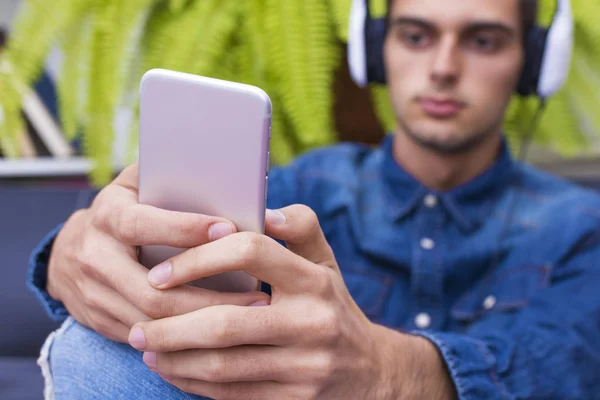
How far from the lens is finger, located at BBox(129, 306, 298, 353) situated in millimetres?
511

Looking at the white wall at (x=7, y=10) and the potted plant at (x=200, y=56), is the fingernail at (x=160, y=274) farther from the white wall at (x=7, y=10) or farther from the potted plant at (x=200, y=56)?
the white wall at (x=7, y=10)

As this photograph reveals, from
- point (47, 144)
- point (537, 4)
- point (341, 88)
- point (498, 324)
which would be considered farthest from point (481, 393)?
point (47, 144)

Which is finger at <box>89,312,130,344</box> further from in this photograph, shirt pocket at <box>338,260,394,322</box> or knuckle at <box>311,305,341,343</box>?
shirt pocket at <box>338,260,394,322</box>

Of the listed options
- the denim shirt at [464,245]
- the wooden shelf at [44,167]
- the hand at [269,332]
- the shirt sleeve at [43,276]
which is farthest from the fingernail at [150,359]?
the wooden shelf at [44,167]

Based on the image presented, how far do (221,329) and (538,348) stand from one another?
51 centimetres

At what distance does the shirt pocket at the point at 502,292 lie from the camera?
1027 mm

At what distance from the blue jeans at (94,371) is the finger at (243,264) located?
0.42 feet

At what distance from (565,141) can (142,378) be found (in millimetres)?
1138

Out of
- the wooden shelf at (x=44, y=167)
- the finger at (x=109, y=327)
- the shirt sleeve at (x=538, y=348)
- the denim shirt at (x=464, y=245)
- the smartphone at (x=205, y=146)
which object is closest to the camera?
the smartphone at (x=205, y=146)

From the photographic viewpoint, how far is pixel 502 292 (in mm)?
1051

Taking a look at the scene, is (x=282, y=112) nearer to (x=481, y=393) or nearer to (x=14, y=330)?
(x=14, y=330)

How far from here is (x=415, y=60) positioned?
1107mm

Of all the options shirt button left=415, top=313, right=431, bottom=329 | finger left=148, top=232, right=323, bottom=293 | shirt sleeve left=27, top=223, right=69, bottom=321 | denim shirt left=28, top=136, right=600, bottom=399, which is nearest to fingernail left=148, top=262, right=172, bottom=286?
finger left=148, top=232, right=323, bottom=293

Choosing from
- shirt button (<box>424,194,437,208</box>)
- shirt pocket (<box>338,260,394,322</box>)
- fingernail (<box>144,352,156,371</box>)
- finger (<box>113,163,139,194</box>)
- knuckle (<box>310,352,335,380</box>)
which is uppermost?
finger (<box>113,163,139,194</box>)
